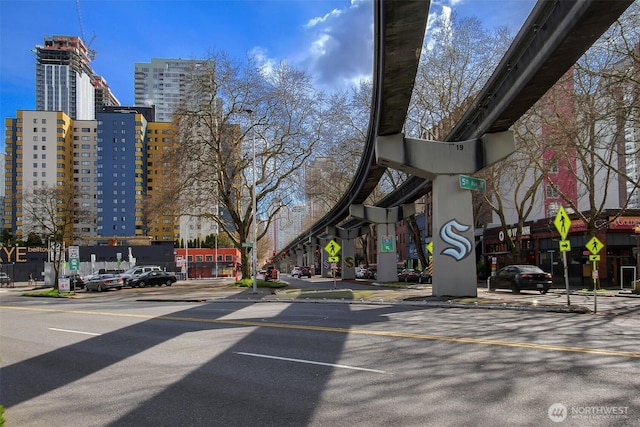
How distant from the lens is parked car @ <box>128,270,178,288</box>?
1785 inches

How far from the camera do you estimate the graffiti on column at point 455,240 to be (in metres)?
21.3

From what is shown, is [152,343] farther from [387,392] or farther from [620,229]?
[620,229]

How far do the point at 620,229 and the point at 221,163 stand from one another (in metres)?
31.9

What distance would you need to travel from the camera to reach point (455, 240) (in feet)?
70.1

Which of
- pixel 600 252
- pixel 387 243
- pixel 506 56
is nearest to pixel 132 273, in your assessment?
pixel 387 243

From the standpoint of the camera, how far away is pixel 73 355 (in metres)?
10.1

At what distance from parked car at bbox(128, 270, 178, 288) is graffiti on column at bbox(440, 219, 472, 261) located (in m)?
32.9

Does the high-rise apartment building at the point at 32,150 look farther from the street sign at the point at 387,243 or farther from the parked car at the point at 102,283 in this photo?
the street sign at the point at 387,243

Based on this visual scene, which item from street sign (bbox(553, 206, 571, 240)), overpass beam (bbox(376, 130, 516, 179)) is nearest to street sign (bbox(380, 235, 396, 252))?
overpass beam (bbox(376, 130, 516, 179))

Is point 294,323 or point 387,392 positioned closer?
point 387,392

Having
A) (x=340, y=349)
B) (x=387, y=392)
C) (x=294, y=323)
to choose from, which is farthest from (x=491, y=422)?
(x=294, y=323)

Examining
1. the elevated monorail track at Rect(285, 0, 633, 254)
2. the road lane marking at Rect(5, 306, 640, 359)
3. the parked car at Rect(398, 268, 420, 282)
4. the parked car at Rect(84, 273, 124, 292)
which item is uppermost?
the elevated monorail track at Rect(285, 0, 633, 254)

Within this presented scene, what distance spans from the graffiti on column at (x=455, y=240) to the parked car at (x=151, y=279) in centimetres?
3293

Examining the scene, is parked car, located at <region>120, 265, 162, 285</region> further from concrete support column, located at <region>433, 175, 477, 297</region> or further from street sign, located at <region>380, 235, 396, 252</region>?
concrete support column, located at <region>433, 175, 477, 297</region>
